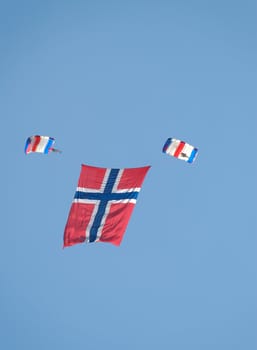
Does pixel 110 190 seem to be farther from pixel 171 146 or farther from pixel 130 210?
pixel 171 146

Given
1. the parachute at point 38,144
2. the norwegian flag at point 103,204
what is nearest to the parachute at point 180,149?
the norwegian flag at point 103,204

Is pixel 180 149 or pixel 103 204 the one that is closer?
pixel 103 204

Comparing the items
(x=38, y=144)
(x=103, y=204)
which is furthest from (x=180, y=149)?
(x=38, y=144)

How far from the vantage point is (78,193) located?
32.3 meters

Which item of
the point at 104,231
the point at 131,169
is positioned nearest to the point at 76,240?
the point at 104,231

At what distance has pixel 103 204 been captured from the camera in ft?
107

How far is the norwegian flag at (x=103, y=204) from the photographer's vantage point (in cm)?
3212

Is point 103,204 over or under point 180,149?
under

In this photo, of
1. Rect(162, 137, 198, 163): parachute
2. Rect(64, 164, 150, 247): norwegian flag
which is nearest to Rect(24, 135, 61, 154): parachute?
Rect(64, 164, 150, 247): norwegian flag

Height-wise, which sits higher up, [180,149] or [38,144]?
[180,149]

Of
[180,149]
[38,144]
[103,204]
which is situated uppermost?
[180,149]

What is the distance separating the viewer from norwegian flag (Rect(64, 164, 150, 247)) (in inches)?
1265

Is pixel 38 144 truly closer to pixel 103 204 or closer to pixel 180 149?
pixel 103 204

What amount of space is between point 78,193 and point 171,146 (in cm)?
447
